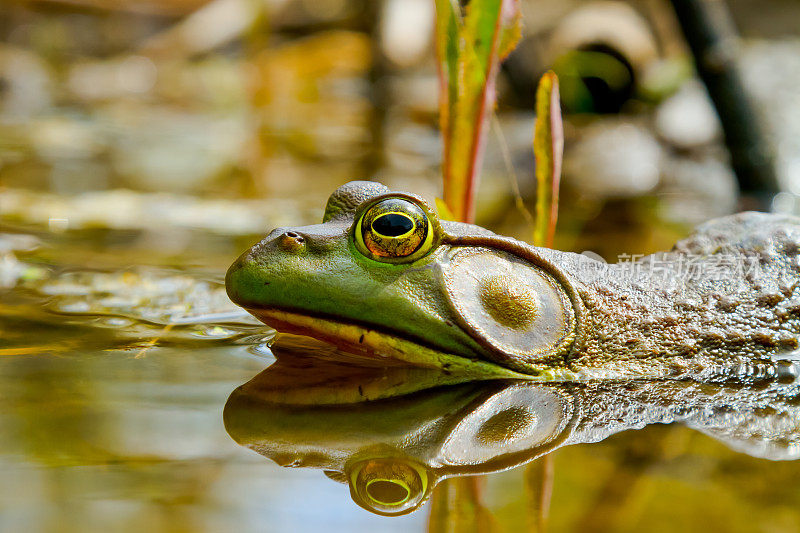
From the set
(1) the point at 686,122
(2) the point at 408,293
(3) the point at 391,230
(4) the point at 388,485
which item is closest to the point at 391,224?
(3) the point at 391,230

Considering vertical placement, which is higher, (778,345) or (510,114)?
(510,114)

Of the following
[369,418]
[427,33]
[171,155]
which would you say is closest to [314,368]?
[369,418]

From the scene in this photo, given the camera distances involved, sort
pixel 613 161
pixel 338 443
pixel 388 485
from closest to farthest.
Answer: pixel 388 485, pixel 338 443, pixel 613 161

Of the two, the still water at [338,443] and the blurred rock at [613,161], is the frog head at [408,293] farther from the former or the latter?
the blurred rock at [613,161]

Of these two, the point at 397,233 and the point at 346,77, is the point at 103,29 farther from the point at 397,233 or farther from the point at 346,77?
the point at 397,233

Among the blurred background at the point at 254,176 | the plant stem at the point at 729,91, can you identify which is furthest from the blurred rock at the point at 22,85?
the plant stem at the point at 729,91

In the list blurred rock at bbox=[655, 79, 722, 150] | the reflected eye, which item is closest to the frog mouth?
the reflected eye

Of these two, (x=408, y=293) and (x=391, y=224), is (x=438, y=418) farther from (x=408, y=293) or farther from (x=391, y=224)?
(x=391, y=224)
